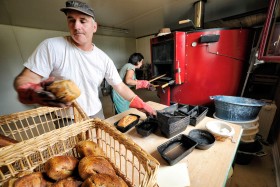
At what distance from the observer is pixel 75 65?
116cm

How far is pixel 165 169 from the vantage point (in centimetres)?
68

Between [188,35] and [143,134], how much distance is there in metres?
1.71

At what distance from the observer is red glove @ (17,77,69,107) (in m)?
0.56

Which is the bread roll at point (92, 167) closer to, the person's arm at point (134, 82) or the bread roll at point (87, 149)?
the bread roll at point (87, 149)

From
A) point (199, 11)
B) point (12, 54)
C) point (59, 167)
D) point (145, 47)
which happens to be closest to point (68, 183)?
point (59, 167)

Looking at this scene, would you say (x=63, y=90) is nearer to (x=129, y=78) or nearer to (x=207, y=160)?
(x=207, y=160)

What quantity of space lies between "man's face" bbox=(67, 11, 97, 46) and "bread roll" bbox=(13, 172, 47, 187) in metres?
1.01

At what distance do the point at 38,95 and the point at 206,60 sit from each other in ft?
6.96

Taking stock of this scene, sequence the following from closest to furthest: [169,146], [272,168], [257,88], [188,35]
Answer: [169,146] < [272,168] < [188,35] < [257,88]

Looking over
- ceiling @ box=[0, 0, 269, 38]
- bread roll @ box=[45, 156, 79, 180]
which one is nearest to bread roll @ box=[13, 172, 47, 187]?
bread roll @ box=[45, 156, 79, 180]

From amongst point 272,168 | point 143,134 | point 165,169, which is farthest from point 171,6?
point 272,168

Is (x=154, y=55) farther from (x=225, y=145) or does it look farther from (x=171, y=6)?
(x=225, y=145)

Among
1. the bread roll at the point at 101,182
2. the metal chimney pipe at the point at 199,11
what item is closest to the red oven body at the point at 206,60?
the metal chimney pipe at the point at 199,11

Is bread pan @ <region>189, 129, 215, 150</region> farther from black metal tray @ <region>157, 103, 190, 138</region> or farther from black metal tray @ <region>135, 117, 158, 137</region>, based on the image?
black metal tray @ <region>135, 117, 158, 137</region>
